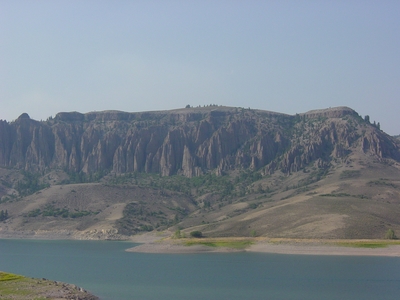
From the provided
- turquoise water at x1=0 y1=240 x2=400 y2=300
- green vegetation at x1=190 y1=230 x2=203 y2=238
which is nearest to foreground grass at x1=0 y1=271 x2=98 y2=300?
turquoise water at x1=0 y1=240 x2=400 y2=300

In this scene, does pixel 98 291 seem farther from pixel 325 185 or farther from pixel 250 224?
pixel 325 185

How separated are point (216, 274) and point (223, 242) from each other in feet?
149

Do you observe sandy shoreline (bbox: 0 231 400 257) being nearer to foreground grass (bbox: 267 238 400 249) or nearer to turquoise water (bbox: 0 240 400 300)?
foreground grass (bbox: 267 238 400 249)


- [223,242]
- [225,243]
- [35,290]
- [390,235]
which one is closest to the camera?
[35,290]

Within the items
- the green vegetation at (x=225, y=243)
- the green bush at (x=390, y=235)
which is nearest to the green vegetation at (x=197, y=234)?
the green vegetation at (x=225, y=243)

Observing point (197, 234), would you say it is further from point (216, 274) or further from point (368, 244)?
point (216, 274)

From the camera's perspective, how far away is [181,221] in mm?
191125

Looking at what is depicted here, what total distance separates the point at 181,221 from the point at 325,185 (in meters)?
48.3

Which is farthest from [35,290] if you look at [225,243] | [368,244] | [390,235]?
[390,235]

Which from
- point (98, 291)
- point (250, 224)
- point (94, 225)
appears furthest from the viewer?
point (94, 225)

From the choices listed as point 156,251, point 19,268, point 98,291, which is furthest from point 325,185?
point 98,291

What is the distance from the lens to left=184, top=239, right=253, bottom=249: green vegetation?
429ft

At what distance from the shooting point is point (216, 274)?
3516 inches

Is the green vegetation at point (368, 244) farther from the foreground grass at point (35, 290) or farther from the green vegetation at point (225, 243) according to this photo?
the foreground grass at point (35, 290)
